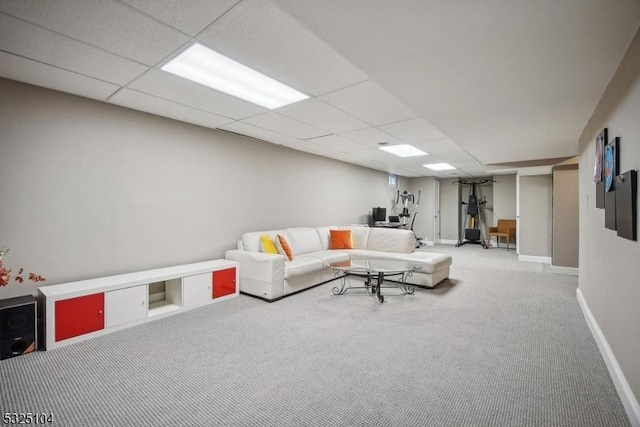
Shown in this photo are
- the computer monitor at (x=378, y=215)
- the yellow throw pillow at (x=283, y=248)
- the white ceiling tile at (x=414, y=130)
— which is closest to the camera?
the white ceiling tile at (x=414, y=130)

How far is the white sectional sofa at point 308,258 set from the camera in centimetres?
402

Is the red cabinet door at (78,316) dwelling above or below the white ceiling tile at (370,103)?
below

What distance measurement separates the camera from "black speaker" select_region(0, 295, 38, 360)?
7.74 feet

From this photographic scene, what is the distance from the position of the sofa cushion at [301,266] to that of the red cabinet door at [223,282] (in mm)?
736

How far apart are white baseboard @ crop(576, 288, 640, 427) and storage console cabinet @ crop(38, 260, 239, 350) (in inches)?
151

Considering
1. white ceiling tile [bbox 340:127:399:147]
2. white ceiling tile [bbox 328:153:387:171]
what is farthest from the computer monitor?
white ceiling tile [bbox 340:127:399:147]

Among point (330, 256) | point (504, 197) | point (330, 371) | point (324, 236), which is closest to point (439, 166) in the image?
point (504, 197)

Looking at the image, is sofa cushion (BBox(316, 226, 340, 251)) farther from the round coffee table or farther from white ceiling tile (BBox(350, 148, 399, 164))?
white ceiling tile (BBox(350, 148, 399, 164))

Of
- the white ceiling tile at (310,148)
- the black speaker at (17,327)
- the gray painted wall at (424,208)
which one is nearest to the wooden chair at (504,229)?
the gray painted wall at (424,208)

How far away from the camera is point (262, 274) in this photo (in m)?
4.01

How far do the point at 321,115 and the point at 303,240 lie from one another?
96.6 inches

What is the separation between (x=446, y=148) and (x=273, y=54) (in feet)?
14.0

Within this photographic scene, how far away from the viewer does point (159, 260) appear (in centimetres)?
380

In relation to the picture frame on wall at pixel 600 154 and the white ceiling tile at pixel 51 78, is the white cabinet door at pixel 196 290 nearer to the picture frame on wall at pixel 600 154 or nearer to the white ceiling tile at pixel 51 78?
the white ceiling tile at pixel 51 78
